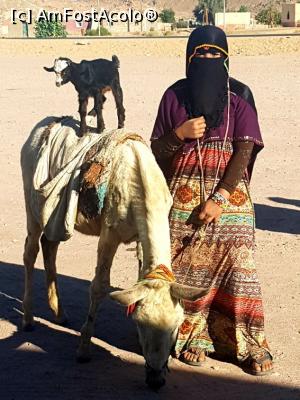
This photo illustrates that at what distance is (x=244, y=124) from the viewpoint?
204 inches

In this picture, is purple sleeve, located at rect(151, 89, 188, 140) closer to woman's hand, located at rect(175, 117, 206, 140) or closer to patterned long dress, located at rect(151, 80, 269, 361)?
patterned long dress, located at rect(151, 80, 269, 361)

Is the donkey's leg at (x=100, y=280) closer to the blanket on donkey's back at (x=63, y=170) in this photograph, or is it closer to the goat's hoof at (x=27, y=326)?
the blanket on donkey's back at (x=63, y=170)

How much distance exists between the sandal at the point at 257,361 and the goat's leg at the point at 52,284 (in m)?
1.55

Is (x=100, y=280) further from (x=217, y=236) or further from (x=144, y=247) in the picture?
(x=217, y=236)

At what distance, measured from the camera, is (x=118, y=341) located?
19.4ft

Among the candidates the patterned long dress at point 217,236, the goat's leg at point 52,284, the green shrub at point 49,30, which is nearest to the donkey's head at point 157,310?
the patterned long dress at point 217,236

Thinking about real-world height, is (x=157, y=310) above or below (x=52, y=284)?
above

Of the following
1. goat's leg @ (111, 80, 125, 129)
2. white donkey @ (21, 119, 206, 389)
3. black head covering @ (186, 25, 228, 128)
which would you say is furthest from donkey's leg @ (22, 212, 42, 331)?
black head covering @ (186, 25, 228, 128)

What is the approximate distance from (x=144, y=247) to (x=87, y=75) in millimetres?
1626

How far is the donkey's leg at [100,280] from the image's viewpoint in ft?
17.5

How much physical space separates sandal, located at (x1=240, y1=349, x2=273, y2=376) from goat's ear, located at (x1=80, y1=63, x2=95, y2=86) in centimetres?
222

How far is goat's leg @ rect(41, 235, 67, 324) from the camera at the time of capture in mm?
6297

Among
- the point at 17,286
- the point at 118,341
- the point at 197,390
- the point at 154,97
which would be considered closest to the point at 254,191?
the point at 17,286

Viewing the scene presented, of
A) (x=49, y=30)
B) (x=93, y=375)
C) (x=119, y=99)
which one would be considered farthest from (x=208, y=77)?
(x=49, y=30)
